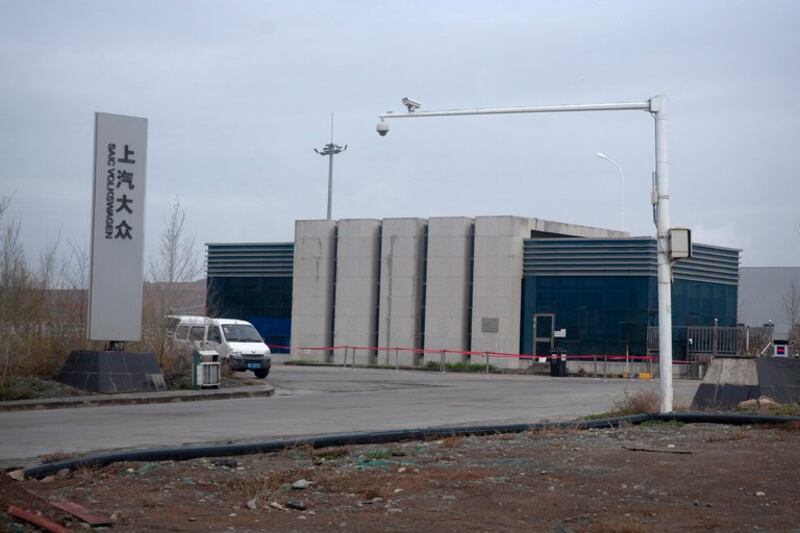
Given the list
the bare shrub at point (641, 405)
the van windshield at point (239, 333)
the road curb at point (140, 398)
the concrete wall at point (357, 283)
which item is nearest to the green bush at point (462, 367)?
the concrete wall at point (357, 283)

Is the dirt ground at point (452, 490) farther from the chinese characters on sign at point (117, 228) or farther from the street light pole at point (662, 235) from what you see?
the chinese characters on sign at point (117, 228)

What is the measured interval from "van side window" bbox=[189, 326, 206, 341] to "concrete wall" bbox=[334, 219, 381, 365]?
17.1 m

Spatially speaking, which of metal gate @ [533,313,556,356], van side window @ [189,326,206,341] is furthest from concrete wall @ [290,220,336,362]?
van side window @ [189,326,206,341]

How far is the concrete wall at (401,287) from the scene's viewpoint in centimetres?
4928

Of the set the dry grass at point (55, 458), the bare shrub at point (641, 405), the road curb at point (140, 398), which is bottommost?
the road curb at point (140, 398)

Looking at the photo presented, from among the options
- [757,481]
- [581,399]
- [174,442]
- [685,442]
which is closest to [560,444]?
[685,442]

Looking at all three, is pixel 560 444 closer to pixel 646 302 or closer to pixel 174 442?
pixel 174 442

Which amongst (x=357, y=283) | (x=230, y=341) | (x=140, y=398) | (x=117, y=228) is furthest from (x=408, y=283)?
(x=140, y=398)

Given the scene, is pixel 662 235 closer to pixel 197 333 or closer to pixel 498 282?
pixel 197 333

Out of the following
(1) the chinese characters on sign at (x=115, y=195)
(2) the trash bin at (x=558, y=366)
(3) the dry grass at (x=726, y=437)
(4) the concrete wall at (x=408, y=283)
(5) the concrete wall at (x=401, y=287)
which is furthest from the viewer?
(5) the concrete wall at (x=401, y=287)

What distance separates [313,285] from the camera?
52156mm

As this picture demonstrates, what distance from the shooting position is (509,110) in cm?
1856

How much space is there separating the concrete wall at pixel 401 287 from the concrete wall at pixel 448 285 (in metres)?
0.72

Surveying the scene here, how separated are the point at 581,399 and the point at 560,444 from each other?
39.7 ft
